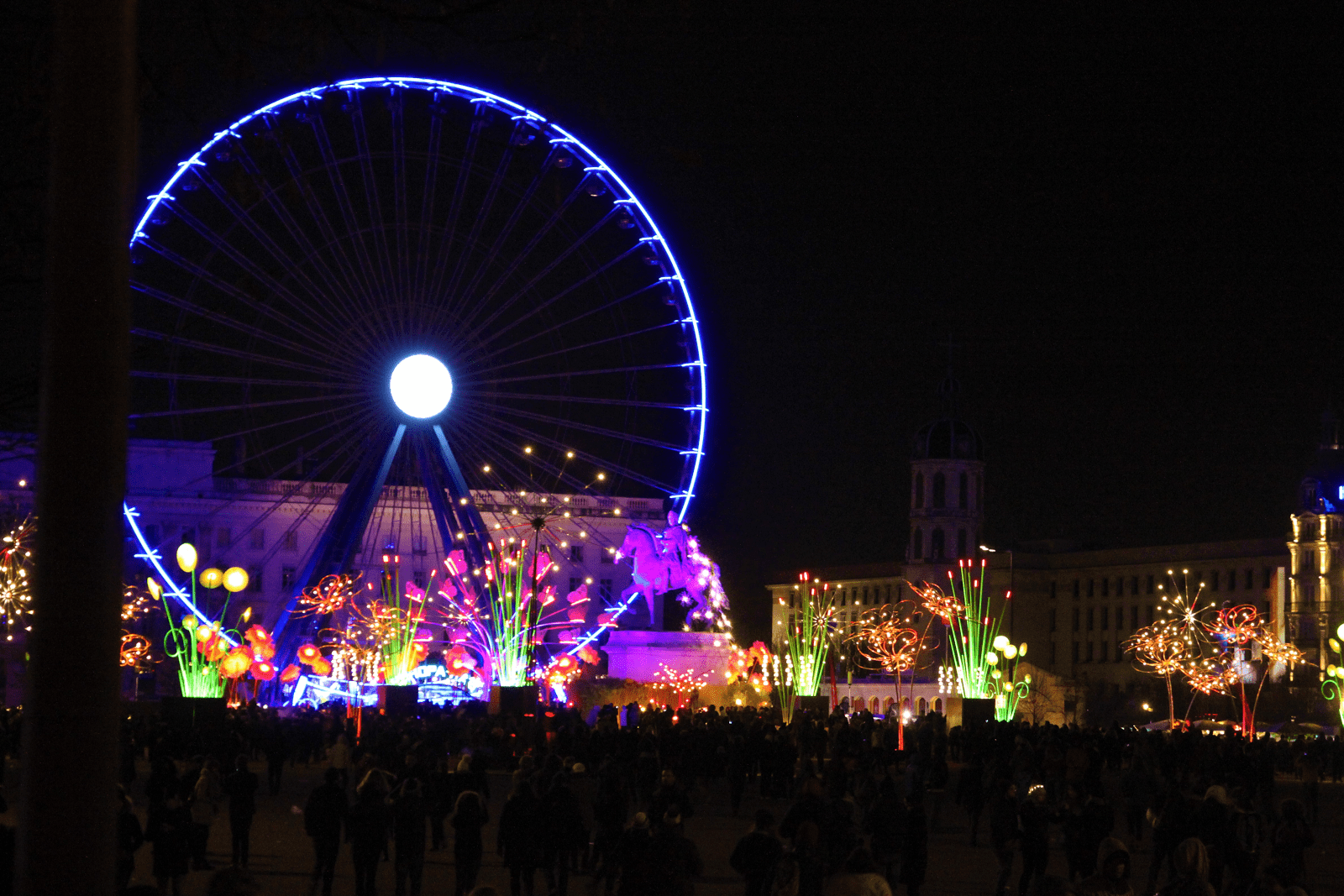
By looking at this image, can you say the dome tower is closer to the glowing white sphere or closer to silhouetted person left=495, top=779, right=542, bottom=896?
the glowing white sphere

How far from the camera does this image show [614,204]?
41.9 m

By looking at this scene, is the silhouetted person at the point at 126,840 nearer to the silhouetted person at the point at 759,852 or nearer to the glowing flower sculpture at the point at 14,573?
the silhouetted person at the point at 759,852

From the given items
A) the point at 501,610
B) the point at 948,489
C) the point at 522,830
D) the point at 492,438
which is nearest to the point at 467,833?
the point at 522,830

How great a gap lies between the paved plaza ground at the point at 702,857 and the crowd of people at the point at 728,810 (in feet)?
0.99

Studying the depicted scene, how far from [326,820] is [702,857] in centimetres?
674

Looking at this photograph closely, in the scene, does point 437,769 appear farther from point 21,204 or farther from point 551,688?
point 551,688

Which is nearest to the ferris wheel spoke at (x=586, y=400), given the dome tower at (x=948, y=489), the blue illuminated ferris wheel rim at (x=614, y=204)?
the blue illuminated ferris wheel rim at (x=614, y=204)

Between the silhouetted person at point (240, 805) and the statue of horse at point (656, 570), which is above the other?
the statue of horse at point (656, 570)

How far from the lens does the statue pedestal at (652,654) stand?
188 ft

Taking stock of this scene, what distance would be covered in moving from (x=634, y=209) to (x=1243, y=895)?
100 ft

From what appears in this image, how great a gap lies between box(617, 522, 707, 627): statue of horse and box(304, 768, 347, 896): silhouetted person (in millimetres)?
41776

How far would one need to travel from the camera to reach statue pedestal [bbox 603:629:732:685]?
57.2 metres

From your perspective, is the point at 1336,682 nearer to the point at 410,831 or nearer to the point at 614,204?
the point at 614,204

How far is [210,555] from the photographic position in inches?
3467
